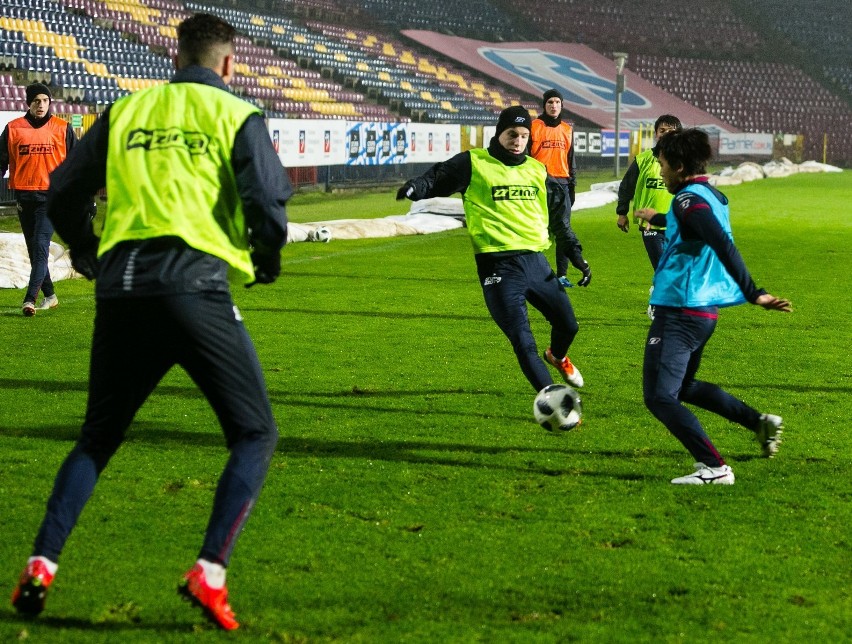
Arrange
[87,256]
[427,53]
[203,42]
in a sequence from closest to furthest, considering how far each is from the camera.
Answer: [203,42]
[87,256]
[427,53]

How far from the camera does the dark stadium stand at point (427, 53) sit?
29.0 metres

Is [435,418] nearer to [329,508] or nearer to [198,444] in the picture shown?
[198,444]

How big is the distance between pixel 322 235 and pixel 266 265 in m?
15.3

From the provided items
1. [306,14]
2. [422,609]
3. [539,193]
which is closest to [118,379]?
[422,609]

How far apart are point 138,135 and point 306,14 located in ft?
146

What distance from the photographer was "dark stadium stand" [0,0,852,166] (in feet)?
95.3

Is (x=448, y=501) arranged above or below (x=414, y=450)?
above

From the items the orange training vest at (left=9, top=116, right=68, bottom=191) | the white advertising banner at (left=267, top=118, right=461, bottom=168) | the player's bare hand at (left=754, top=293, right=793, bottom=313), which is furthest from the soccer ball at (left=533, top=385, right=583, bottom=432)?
the white advertising banner at (left=267, top=118, right=461, bottom=168)

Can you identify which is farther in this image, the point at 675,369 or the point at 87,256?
the point at 675,369

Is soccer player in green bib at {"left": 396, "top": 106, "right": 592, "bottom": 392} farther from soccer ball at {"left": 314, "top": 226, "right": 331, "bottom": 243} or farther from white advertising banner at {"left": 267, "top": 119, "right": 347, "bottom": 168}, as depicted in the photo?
white advertising banner at {"left": 267, "top": 119, "right": 347, "bottom": 168}

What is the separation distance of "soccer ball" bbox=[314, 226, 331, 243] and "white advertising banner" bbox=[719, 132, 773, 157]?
35.4 m

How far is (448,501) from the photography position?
555 centimetres

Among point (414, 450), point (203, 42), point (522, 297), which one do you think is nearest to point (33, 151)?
point (522, 297)

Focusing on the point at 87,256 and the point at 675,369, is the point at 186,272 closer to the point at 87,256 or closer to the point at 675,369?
the point at 87,256
